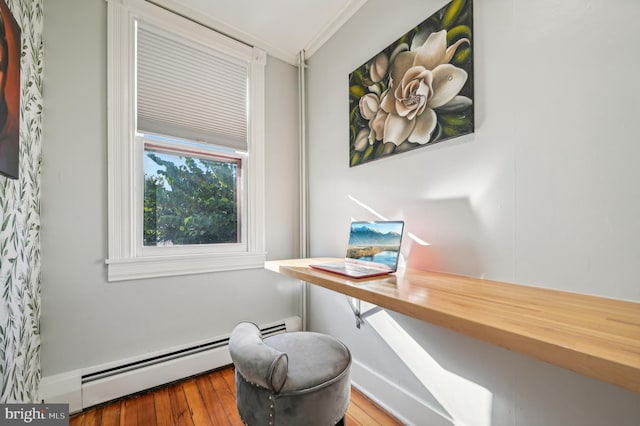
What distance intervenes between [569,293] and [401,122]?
1015 mm

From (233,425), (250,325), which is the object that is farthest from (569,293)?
(233,425)

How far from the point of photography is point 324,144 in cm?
205

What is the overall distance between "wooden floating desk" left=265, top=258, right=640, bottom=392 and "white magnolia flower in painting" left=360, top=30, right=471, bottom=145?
769 millimetres

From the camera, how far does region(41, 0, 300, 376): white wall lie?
4.66 feet

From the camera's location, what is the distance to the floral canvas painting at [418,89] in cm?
115

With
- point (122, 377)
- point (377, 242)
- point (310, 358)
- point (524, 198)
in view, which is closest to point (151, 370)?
point (122, 377)

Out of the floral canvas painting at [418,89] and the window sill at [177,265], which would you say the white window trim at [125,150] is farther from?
the floral canvas painting at [418,89]

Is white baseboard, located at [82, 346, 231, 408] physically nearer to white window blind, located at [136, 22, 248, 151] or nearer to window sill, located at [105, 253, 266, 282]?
window sill, located at [105, 253, 266, 282]

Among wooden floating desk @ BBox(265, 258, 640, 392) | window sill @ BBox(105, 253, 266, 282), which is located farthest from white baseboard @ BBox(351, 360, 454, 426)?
window sill @ BBox(105, 253, 266, 282)

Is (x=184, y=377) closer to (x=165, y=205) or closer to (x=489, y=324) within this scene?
(x=165, y=205)

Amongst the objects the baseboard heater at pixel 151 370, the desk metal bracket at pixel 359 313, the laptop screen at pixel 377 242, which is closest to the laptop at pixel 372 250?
the laptop screen at pixel 377 242

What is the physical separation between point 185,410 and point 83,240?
1.13 meters

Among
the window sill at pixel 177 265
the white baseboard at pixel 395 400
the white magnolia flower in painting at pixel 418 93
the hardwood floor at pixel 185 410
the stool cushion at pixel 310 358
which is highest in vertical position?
the white magnolia flower in painting at pixel 418 93

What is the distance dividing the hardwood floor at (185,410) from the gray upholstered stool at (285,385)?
2.21ft
